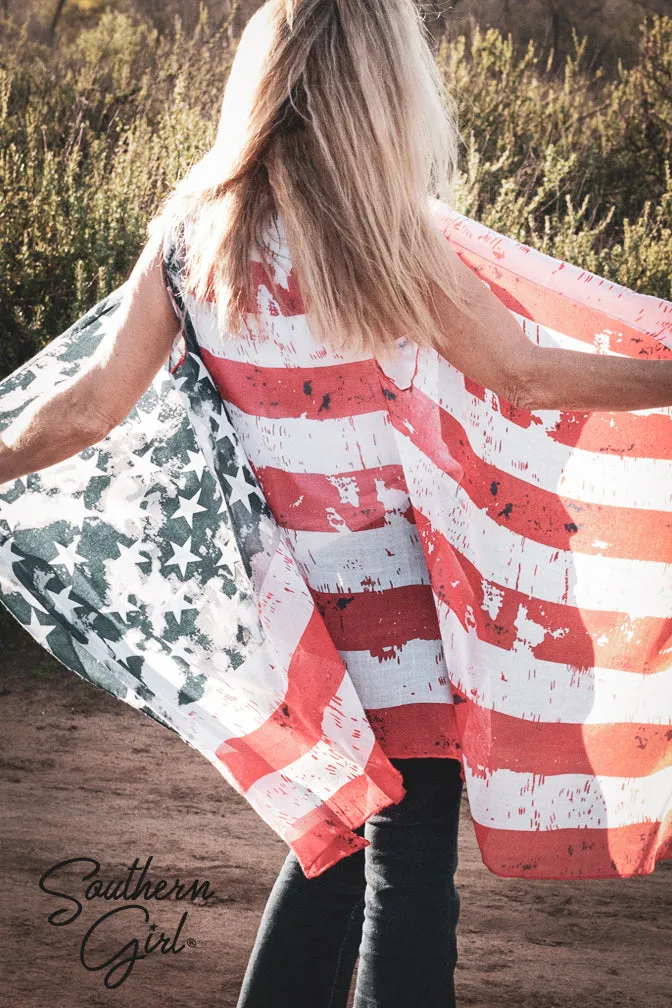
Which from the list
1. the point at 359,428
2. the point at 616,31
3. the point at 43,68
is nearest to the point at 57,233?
the point at 359,428

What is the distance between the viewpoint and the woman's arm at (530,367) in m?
1.41

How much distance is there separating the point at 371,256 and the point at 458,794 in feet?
2.80

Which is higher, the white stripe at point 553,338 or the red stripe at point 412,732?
the white stripe at point 553,338

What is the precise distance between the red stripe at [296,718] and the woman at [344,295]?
90mm

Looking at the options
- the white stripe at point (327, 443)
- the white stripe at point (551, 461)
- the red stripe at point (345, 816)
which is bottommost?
the red stripe at point (345, 816)

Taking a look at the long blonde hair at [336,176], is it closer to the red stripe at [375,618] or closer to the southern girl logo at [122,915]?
the red stripe at [375,618]

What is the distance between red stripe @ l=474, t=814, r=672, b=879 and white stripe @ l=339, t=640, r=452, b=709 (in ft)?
0.96

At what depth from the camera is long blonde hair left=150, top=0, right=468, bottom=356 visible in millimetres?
1379

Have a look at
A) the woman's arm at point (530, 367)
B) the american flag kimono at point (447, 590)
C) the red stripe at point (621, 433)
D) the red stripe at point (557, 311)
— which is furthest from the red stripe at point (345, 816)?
the red stripe at point (557, 311)

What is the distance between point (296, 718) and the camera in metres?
1.69

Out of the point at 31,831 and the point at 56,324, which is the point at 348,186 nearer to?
the point at 31,831

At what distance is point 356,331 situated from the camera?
141cm

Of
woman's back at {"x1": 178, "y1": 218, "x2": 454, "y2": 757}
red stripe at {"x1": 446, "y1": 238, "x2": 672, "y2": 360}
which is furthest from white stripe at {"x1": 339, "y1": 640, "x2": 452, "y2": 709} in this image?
red stripe at {"x1": 446, "y1": 238, "x2": 672, "y2": 360}

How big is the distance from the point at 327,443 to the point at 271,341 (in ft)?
0.61
